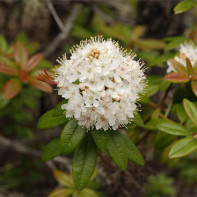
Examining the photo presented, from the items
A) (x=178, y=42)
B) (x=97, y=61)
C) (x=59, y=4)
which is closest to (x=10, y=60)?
(x=97, y=61)

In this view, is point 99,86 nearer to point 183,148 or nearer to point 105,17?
point 183,148

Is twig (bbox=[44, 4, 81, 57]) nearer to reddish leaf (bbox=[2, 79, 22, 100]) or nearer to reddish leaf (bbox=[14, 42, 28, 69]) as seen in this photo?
reddish leaf (bbox=[14, 42, 28, 69])

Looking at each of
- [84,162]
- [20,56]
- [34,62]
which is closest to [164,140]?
[84,162]

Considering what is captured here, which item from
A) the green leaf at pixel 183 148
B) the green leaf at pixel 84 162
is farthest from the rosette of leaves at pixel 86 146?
the green leaf at pixel 183 148

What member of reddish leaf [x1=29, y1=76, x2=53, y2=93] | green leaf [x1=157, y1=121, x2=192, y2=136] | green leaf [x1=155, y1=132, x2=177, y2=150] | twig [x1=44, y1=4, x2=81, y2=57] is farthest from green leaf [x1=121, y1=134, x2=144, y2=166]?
twig [x1=44, y1=4, x2=81, y2=57]

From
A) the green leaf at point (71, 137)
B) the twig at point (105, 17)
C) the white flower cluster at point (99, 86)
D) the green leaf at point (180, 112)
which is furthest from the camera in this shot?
the twig at point (105, 17)

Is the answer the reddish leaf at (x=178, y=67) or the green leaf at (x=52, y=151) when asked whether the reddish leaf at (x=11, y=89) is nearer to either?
the green leaf at (x=52, y=151)
